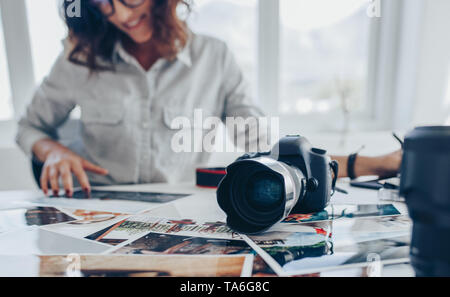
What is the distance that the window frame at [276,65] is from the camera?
1.50 ft

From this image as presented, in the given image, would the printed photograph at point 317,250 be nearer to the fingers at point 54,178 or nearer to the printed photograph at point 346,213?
the printed photograph at point 346,213

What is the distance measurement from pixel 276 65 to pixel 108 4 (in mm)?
352

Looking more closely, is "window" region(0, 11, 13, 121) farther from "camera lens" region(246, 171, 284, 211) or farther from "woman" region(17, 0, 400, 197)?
"camera lens" region(246, 171, 284, 211)

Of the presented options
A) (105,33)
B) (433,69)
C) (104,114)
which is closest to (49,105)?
(104,114)

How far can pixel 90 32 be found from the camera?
0.50 metres

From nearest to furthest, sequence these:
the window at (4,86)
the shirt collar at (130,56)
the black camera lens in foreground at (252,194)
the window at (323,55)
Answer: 1. the black camera lens in foreground at (252,194)
2. the window at (323,55)
3. the window at (4,86)
4. the shirt collar at (130,56)

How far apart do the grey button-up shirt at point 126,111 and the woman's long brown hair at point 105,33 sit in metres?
0.02

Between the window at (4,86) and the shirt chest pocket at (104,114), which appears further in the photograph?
the shirt chest pocket at (104,114)

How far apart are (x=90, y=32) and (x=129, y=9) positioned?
0.11 m

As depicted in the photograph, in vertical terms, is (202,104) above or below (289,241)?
above

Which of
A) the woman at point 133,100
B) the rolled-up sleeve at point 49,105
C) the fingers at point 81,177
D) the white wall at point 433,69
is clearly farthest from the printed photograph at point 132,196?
the white wall at point 433,69
